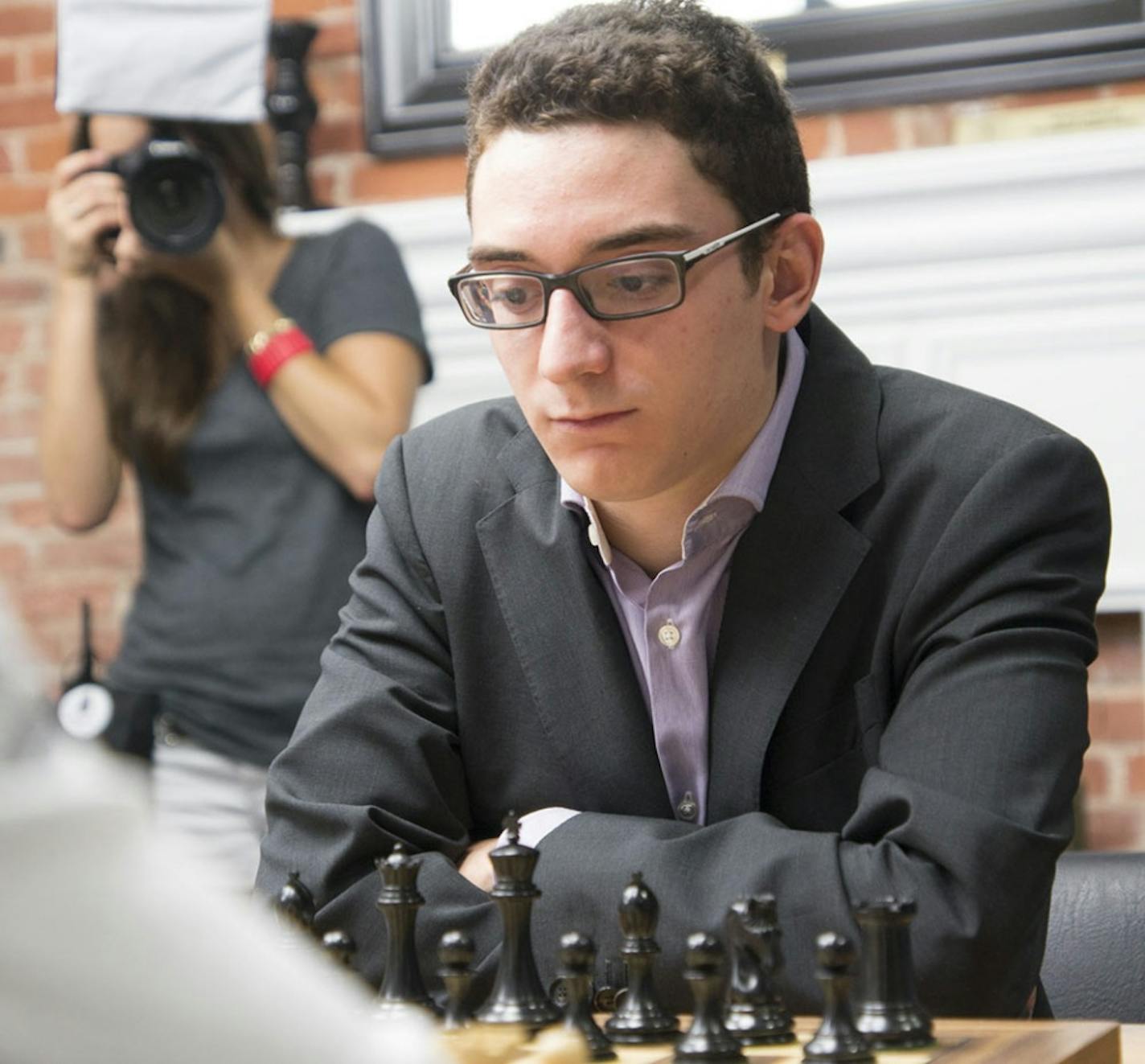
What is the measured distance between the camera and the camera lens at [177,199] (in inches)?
100.0

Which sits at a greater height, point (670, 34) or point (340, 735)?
point (670, 34)

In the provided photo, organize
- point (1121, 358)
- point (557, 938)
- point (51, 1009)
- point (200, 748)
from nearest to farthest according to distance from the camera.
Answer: point (51, 1009) < point (557, 938) < point (200, 748) < point (1121, 358)

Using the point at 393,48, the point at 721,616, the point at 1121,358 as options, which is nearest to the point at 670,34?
the point at 721,616

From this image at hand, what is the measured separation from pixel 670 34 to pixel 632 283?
0.25 metres

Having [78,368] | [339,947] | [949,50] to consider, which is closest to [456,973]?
[339,947]

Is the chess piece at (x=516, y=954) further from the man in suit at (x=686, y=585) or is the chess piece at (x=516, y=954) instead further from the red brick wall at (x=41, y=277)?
the red brick wall at (x=41, y=277)

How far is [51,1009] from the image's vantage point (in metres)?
0.48

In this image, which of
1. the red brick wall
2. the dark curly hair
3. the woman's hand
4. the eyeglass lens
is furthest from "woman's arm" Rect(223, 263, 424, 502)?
the red brick wall

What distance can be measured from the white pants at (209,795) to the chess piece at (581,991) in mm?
1342

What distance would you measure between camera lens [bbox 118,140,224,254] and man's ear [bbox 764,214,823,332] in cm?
112

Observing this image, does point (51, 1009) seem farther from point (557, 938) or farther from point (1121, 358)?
point (1121, 358)

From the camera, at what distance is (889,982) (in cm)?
107

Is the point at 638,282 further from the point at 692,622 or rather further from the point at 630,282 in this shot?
the point at 692,622

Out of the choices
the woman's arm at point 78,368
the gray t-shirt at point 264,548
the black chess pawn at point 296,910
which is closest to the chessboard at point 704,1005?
the black chess pawn at point 296,910
